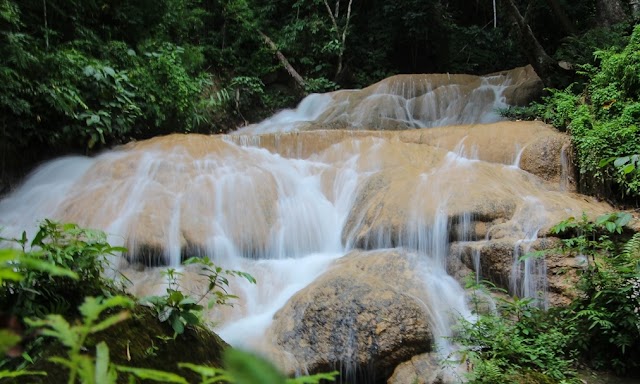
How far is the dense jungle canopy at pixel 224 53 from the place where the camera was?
7105 mm

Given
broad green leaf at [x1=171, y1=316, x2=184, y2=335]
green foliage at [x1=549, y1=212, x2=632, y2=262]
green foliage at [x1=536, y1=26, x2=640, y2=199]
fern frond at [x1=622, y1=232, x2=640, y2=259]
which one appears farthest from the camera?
green foliage at [x1=536, y1=26, x2=640, y2=199]

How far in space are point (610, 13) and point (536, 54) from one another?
1.85 metres

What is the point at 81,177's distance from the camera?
22.8 ft

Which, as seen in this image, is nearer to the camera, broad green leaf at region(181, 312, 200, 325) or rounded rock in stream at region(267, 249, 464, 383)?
broad green leaf at region(181, 312, 200, 325)

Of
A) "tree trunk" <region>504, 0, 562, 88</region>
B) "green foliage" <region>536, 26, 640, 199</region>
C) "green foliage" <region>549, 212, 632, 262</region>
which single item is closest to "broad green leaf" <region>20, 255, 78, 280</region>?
"green foliage" <region>549, 212, 632, 262</region>

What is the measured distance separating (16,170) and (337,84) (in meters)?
9.67

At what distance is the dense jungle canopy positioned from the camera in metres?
7.11

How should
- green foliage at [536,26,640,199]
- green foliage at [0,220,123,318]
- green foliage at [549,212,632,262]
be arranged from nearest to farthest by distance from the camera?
green foliage at [0,220,123,318] → green foliage at [549,212,632,262] → green foliage at [536,26,640,199]

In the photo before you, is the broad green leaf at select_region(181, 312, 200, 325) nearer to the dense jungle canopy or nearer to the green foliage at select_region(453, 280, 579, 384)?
the green foliage at select_region(453, 280, 579, 384)

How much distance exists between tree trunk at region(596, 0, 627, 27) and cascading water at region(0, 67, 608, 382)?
4130 mm

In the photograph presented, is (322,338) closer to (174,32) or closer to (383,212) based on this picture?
(383,212)

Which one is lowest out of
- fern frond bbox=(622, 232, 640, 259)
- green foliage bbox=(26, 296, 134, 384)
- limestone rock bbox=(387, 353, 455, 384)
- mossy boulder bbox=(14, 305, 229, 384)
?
limestone rock bbox=(387, 353, 455, 384)

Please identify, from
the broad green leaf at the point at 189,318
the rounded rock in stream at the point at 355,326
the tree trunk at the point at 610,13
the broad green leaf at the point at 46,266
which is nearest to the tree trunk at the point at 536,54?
the tree trunk at the point at 610,13

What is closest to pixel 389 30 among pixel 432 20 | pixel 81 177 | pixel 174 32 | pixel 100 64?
pixel 432 20
